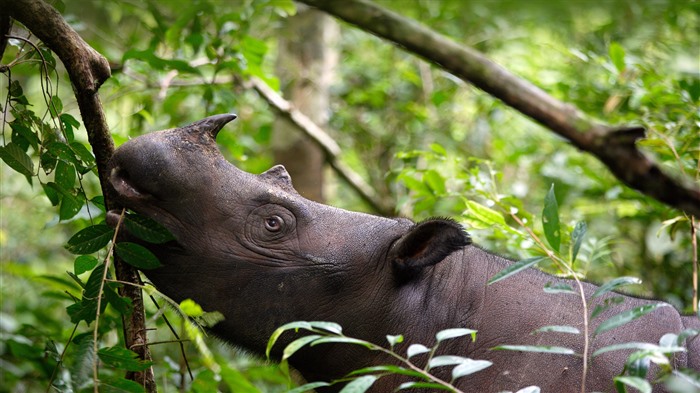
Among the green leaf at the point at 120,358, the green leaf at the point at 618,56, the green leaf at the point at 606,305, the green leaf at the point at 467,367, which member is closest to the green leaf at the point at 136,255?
the green leaf at the point at 120,358

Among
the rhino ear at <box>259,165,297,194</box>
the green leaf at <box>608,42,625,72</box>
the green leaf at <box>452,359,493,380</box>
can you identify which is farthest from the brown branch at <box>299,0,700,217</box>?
the green leaf at <box>608,42,625,72</box>

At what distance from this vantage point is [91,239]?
127 inches

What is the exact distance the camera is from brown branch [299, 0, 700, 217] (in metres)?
2.05

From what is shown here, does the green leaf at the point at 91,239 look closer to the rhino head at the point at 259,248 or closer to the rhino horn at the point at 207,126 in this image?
the rhino head at the point at 259,248

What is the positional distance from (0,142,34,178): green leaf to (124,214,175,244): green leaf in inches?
17.5

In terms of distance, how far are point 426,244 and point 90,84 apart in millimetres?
1612

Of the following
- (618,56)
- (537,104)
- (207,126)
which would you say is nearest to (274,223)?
(207,126)

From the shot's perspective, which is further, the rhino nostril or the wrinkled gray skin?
the wrinkled gray skin

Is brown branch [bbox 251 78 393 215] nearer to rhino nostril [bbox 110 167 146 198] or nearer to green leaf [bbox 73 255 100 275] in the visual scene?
rhino nostril [bbox 110 167 146 198]

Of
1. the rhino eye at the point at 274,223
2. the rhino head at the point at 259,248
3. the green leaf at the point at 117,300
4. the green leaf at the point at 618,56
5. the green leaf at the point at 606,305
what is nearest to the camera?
the green leaf at the point at 606,305

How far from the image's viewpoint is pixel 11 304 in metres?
8.02

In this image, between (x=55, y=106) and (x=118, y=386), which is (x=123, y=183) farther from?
(x=118, y=386)

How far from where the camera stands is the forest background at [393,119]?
16.5 ft

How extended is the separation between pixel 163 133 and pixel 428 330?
1.50 meters
